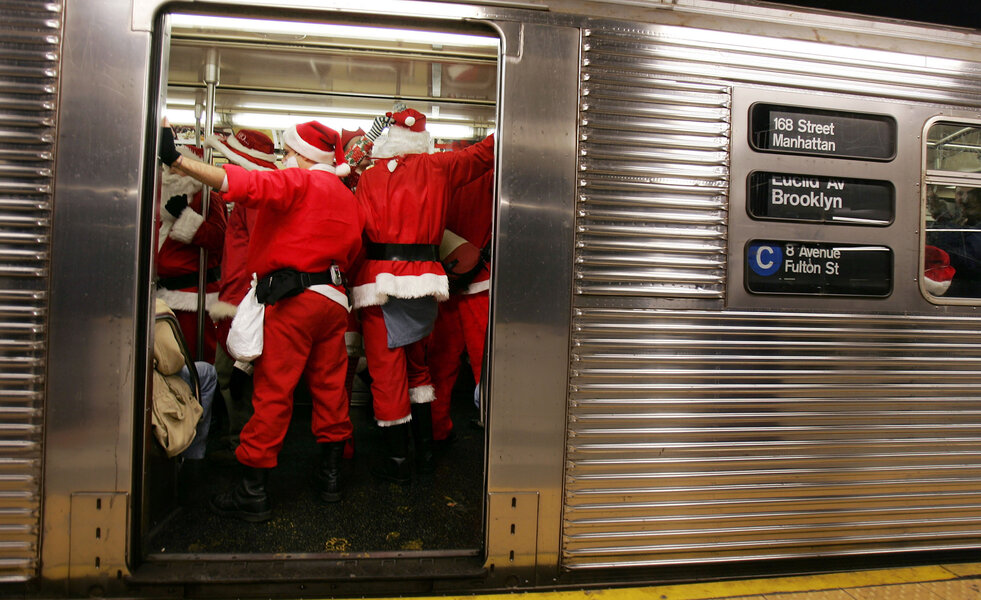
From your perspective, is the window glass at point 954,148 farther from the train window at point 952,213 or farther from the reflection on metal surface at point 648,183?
the reflection on metal surface at point 648,183

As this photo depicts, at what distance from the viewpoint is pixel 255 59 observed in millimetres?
3406

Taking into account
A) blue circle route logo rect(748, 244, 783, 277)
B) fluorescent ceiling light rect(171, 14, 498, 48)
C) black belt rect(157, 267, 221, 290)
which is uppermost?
fluorescent ceiling light rect(171, 14, 498, 48)

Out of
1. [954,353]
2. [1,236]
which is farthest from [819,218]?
[1,236]

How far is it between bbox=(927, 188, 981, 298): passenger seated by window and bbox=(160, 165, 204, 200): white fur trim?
4.25 m

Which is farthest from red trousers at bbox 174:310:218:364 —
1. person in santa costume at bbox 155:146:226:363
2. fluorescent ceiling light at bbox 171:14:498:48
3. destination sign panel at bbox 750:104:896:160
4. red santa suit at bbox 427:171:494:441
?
destination sign panel at bbox 750:104:896:160

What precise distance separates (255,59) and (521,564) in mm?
3357

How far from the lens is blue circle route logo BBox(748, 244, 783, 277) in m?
2.37

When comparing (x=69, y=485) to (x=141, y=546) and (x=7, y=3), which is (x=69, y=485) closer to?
(x=141, y=546)

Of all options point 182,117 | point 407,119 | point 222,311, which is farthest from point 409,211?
point 182,117

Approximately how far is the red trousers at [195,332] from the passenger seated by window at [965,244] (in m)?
4.25

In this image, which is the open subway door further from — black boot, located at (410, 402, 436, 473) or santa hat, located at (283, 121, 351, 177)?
santa hat, located at (283, 121, 351, 177)

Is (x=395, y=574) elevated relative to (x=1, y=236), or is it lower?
lower

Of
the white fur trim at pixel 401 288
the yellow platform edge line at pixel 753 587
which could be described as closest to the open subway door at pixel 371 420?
the yellow platform edge line at pixel 753 587

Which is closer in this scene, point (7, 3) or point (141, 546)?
point (7, 3)
